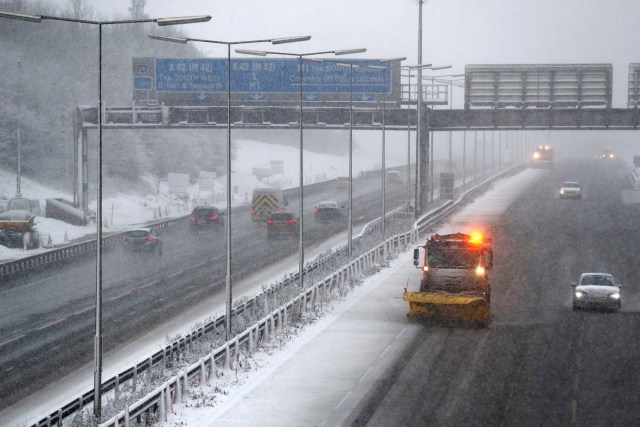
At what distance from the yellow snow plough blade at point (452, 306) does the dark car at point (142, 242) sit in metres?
25.4

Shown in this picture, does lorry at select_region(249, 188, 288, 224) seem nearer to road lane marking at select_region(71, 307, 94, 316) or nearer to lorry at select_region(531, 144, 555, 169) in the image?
road lane marking at select_region(71, 307, 94, 316)

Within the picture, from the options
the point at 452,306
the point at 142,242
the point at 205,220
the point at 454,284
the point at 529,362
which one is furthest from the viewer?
the point at 205,220

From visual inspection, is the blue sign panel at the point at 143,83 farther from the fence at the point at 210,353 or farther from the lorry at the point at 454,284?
the lorry at the point at 454,284

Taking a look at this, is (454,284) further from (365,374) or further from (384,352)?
(365,374)

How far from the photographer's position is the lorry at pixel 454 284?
3222cm

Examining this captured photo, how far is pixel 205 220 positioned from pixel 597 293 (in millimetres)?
36965

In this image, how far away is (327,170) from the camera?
160 meters

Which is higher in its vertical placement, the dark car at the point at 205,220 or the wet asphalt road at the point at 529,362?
the dark car at the point at 205,220

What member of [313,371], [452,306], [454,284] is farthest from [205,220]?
[313,371]

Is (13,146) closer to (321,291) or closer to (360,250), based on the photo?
(360,250)

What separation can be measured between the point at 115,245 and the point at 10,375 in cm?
3177

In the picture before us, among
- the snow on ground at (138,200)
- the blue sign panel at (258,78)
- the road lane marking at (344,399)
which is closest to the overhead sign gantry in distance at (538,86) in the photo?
the blue sign panel at (258,78)

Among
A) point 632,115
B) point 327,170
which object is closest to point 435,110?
point 632,115

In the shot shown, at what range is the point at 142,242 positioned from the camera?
5578 cm
